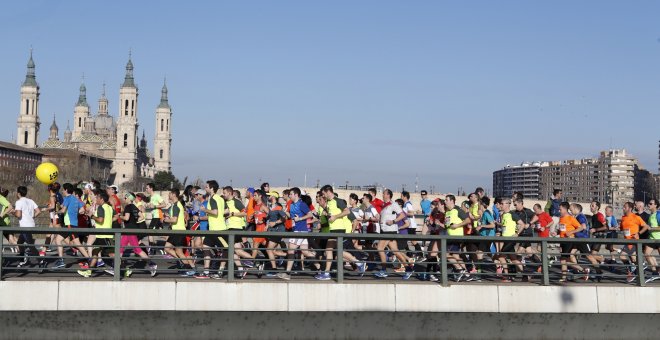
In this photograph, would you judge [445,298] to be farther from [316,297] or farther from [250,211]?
→ [250,211]

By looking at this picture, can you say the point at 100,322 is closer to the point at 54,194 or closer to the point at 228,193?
the point at 228,193

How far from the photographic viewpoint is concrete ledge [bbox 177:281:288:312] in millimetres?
13922

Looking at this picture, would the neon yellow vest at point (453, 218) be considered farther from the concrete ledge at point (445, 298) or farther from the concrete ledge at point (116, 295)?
the concrete ledge at point (116, 295)

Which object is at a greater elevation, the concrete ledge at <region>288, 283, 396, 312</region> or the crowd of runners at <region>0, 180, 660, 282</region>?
the crowd of runners at <region>0, 180, 660, 282</region>

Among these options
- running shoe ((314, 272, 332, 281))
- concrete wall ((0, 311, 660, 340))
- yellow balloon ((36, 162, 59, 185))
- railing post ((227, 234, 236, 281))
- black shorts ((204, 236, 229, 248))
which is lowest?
concrete wall ((0, 311, 660, 340))

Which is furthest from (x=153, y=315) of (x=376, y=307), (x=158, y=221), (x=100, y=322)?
(x=158, y=221)

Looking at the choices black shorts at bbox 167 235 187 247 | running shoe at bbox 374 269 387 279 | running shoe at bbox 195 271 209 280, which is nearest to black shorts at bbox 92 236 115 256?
black shorts at bbox 167 235 187 247

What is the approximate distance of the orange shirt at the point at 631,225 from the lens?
60.7 ft

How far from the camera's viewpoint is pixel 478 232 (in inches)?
772

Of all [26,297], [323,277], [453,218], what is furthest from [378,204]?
[26,297]

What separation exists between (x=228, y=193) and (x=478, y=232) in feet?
16.4

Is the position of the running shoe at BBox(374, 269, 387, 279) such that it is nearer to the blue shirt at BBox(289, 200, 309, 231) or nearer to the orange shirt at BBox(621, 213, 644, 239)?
the blue shirt at BBox(289, 200, 309, 231)

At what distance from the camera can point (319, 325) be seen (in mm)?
14180

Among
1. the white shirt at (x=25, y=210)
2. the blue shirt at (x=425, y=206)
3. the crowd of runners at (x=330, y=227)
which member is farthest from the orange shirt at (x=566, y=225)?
the white shirt at (x=25, y=210)
